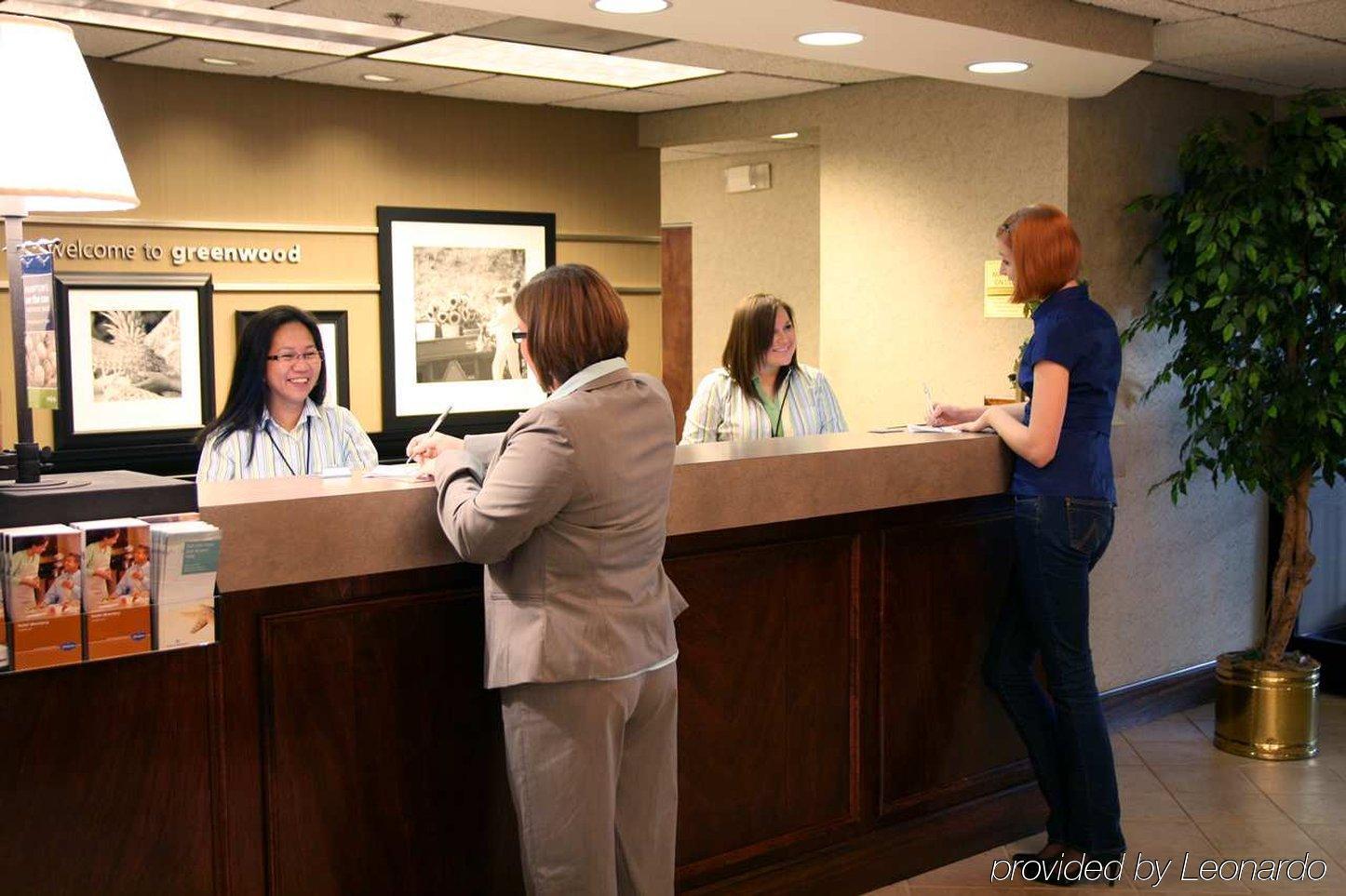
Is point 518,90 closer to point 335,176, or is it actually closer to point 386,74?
point 386,74

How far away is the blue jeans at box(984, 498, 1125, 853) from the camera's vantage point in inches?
150

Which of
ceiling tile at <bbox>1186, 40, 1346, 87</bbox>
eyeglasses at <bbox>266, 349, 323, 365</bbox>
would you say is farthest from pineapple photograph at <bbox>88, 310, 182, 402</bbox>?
ceiling tile at <bbox>1186, 40, 1346, 87</bbox>

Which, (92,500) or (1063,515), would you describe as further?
(1063,515)

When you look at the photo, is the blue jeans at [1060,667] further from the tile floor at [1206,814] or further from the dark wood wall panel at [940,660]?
the tile floor at [1206,814]

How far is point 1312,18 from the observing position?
14.8 ft

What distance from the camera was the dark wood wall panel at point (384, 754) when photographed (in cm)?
279

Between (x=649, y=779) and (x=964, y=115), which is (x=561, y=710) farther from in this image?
(x=964, y=115)

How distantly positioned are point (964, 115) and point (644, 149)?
85.4 inches

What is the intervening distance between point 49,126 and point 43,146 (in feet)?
0.12

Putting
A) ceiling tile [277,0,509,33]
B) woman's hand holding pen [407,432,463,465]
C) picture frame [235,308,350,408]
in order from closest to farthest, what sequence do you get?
woman's hand holding pen [407,432,463,465], ceiling tile [277,0,509,33], picture frame [235,308,350,408]

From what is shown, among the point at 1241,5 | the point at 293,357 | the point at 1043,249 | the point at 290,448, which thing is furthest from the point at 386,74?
the point at 1241,5

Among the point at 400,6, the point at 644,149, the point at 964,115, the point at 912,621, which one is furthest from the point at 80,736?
the point at 644,149

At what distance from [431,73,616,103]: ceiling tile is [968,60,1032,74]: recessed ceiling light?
7.17 ft

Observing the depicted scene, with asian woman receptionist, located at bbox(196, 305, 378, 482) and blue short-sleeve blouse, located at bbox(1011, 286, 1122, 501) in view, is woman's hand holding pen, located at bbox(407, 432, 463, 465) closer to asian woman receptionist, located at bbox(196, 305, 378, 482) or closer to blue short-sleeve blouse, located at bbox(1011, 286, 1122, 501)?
asian woman receptionist, located at bbox(196, 305, 378, 482)
